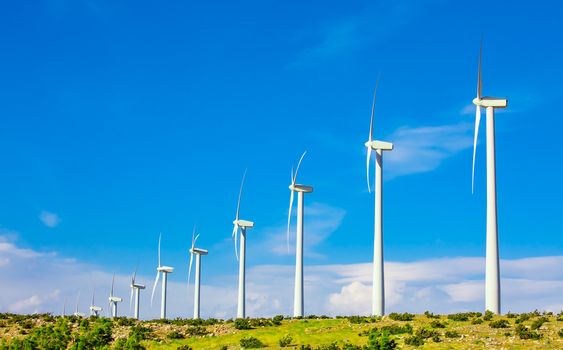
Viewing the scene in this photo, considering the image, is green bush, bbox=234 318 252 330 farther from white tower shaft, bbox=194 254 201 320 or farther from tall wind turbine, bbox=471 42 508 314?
white tower shaft, bbox=194 254 201 320

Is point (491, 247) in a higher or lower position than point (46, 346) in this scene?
higher

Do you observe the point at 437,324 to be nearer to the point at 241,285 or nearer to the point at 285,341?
the point at 285,341

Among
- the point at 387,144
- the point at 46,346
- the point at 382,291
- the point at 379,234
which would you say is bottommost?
the point at 46,346

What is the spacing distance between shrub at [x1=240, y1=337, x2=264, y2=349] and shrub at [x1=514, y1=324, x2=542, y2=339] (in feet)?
66.8

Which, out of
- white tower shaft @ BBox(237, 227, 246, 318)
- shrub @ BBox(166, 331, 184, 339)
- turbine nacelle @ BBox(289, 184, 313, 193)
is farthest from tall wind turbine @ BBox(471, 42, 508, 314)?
white tower shaft @ BBox(237, 227, 246, 318)

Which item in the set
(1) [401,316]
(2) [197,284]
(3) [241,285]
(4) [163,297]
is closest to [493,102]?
(1) [401,316]

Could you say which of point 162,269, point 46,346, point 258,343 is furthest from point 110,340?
point 162,269

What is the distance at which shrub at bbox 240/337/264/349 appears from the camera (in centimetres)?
6631

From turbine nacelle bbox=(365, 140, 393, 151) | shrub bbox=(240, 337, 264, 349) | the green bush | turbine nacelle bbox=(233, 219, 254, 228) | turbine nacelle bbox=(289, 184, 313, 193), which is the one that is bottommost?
shrub bbox=(240, 337, 264, 349)

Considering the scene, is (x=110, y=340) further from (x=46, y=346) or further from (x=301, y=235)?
(x=301, y=235)

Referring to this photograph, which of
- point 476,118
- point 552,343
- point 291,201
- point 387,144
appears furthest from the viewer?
point 291,201

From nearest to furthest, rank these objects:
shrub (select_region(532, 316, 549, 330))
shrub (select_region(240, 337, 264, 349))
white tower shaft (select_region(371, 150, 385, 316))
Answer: shrub (select_region(532, 316, 549, 330)) → shrub (select_region(240, 337, 264, 349)) → white tower shaft (select_region(371, 150, 385, 316))

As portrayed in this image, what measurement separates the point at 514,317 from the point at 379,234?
65.9 ft

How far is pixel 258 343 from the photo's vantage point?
219ft
